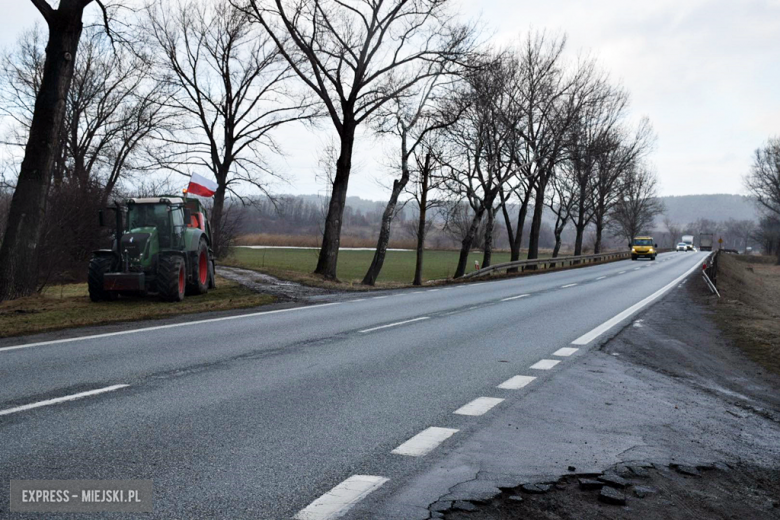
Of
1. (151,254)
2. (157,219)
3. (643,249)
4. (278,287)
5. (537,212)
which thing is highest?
(537,212)

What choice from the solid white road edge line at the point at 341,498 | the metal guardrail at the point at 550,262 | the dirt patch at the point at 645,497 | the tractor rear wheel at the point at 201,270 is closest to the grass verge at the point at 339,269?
the metal guardrail at the point at 550,262

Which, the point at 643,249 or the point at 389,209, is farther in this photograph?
the point at 643,249

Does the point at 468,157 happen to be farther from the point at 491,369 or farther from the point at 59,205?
the point at 491,369

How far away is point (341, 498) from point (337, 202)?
23.0m

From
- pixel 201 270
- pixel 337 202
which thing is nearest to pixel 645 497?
pixel 201 270

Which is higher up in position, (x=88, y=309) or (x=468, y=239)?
(x=468, y=239)

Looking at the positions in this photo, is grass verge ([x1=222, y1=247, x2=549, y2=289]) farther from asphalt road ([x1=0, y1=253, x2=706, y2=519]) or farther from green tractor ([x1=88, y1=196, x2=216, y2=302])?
asphalt road ([x1=0, y1=253, x2=706, y2=519])

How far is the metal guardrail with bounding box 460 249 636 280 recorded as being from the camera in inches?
1424

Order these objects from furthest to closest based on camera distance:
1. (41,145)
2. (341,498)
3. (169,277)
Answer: (169,277) → (41,145) → (341,498)

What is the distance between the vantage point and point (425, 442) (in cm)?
520

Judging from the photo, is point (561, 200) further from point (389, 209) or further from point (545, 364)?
point (545, 364)

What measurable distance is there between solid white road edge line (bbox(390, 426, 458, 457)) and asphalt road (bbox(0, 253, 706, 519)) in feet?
0.24

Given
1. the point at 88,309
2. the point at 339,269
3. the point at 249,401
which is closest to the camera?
the point at 249,401

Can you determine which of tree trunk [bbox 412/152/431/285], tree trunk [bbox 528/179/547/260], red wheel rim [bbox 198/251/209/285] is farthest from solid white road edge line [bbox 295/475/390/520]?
tree trunk [bbox 528/179/547/260]
